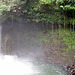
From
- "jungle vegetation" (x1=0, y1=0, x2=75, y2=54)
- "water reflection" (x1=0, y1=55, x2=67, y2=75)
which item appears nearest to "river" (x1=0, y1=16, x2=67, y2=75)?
"water reflection" (x1=0, y1=55, x2=67, y2=75)

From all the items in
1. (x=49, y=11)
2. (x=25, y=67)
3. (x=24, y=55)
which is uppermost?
(x=49, y=11)

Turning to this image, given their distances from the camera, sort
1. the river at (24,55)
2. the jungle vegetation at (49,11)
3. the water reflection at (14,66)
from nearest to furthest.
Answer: the water reflection at (14,66)
the river at (24,55)
the jungle vegetation at (49,11)

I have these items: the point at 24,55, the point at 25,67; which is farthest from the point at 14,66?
the point at 24,55

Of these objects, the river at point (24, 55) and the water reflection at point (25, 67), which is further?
the river at point (24, 55)

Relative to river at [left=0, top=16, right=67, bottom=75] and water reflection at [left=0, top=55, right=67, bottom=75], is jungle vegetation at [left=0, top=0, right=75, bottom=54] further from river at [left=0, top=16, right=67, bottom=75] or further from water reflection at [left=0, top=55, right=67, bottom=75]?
water reflection at [left=0, top=55, right=67, bottom=75]

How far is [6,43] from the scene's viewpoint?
7949mm

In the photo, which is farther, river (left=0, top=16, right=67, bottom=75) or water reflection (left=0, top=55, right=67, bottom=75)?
river (left=0, top=16, right=67, bottom=75)

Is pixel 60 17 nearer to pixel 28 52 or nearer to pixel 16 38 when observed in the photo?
pixel 16 38

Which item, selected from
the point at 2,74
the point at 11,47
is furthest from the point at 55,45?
the point at 2,74

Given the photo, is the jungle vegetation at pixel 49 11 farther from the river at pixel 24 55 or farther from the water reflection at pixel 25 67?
the water reflection at pixel 25 67

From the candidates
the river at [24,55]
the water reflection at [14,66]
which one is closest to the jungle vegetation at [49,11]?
the river at [24,55]

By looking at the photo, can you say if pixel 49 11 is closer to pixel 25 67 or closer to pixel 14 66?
pixel 25 67

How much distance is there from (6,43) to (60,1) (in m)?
5.03

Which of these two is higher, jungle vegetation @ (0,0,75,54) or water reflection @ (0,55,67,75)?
jungle vegetation @ (0,0,75,54)
